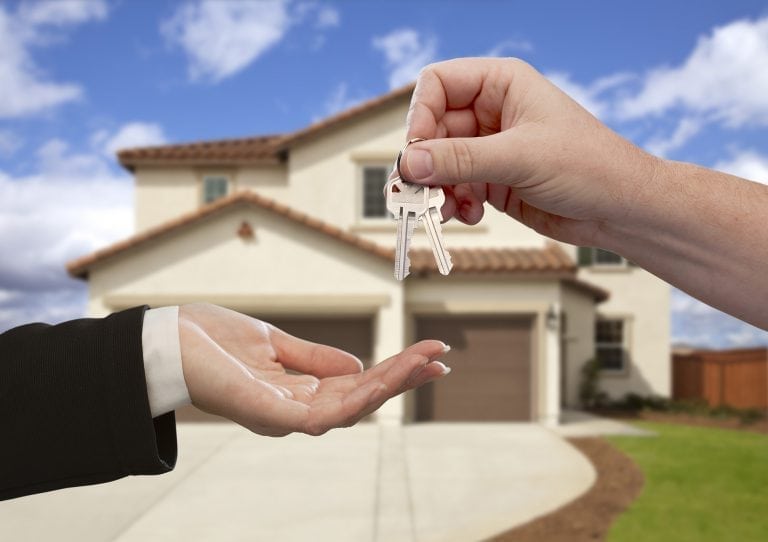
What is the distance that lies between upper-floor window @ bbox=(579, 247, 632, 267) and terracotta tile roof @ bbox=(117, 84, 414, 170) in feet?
21.2

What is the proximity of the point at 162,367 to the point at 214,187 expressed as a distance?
15.4 m

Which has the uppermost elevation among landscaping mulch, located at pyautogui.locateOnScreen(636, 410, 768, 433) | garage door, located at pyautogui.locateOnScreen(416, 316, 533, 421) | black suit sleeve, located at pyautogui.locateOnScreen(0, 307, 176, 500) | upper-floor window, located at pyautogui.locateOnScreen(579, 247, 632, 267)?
upper-floor window, located at pyautogui.locateOnScreen(579, 247, 632, 267)

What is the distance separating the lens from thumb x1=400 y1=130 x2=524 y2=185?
7.98 ft

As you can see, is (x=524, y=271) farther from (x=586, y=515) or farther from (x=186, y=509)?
(x=186, y=509)

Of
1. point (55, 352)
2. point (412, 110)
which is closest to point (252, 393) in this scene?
point (55, 352)

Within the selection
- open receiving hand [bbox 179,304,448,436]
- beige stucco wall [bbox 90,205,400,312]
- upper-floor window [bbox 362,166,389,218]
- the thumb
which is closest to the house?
beige stucco wall [bbox 90,205,400,312]

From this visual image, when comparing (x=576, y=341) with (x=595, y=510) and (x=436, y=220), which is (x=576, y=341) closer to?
(x=595, y=510)

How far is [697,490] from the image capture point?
898 cm

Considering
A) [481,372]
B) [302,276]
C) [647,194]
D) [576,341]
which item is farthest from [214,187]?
[647,194]

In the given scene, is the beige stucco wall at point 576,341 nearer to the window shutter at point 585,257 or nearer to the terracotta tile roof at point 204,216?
the window shutter at point 585,257

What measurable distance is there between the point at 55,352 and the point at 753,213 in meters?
2.55

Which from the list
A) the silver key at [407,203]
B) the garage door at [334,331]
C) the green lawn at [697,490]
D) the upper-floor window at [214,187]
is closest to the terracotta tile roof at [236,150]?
the upper-floor window at [214,187]

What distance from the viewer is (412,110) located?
275cm

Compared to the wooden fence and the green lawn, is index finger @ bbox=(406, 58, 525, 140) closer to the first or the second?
the green lawn
